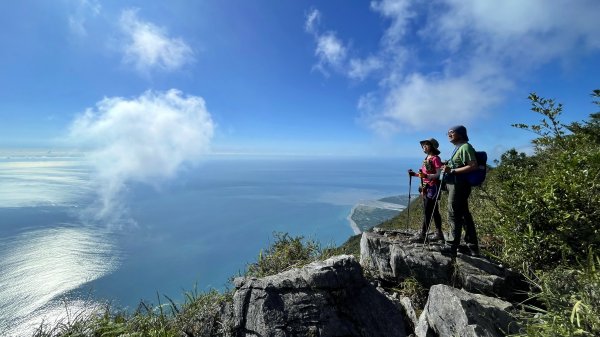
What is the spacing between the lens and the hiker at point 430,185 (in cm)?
683

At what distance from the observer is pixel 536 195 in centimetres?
545

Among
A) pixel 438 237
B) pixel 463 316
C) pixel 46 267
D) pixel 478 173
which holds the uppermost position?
pixel 478 173

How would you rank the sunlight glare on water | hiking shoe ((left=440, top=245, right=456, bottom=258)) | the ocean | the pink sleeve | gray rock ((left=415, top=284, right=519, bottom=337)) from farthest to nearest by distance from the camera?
1. the ocean
2. the sunlight glare on water
3. the pink sleeve
4. hiking shoe ((left=440, top=245, right=456, bottom=258))
5. gray rock ((left=415, top=284, right=519, bottom=337))

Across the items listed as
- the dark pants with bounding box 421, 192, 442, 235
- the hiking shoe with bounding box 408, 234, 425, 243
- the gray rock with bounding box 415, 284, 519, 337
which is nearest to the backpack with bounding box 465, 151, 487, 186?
the dark pants with bounding box 421, 192, 442, 235

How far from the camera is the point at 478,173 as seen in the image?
19.9 feet

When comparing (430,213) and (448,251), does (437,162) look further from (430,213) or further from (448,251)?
(448,251)

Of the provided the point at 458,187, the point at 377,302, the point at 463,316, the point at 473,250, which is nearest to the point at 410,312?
the point at 377,302

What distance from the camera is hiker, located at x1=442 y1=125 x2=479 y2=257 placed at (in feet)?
20.1

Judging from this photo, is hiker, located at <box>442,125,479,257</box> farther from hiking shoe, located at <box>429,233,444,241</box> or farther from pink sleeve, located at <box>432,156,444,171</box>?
hiking shoe, located at <box>429,233,444,241</box>

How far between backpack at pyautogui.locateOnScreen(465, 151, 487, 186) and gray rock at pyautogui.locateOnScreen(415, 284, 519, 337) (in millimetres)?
2311

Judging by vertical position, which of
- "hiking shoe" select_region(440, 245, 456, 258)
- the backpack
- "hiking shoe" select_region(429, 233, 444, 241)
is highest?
the backpack

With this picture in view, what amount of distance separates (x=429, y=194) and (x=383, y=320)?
323 cm

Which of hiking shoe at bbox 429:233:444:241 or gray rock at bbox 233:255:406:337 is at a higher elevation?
hiking shoe at bbox 429:233:444:241

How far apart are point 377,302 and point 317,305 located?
3.93 feet
